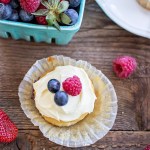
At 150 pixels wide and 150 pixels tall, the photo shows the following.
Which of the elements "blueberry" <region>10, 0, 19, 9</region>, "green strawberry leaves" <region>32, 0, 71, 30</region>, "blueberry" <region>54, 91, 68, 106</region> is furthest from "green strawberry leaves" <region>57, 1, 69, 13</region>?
"blueberry" <region>54, 91, 68, 106</region>

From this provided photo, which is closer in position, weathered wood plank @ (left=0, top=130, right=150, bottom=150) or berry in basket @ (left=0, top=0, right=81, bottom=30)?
berry in basket @ (left=0, top=0, right=81, bottom=30)

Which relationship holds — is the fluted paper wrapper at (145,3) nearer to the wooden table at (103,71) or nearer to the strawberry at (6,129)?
the wooden table at (103,71)

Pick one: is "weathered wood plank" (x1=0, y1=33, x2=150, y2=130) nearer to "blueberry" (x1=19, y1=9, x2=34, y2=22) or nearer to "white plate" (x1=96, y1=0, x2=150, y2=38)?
"white plate" (x1=96, y1=0, x2=150, y2=38)

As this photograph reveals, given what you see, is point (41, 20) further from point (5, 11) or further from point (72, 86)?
point (72, 86)

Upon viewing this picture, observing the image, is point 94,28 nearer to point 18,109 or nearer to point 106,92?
point 106,92

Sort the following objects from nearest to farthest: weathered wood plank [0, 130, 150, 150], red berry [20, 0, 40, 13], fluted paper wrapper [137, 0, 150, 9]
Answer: red berry [20, 0, 40, 13] → weathered wood plank [0, 130, 150, 150] → fluted paper wrapper [137, 0, 150, 9]

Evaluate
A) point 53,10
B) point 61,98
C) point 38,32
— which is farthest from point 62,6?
point 61,98
